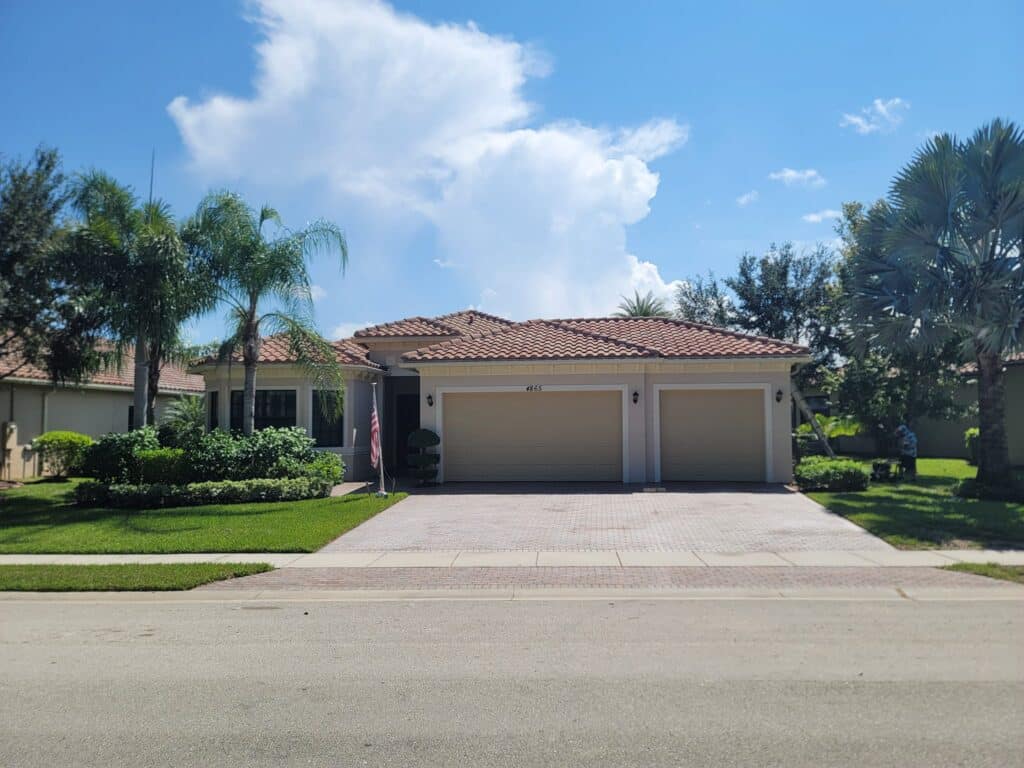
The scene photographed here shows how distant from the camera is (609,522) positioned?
13961 millimetres

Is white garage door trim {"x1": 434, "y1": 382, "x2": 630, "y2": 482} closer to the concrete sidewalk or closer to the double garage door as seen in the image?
the double garage door

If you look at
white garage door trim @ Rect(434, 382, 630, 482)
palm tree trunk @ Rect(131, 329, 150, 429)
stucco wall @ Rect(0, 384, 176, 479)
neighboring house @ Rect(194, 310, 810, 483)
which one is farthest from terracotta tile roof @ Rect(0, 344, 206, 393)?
white garage door trim @ Rect(434, 382, 630, 482)

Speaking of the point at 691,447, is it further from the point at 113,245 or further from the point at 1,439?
the point at 1,439

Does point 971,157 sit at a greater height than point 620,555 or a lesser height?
greater

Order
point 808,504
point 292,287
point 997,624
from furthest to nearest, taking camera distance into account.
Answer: point 292,287
point 808,504
point 997,624

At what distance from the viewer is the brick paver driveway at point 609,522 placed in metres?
12.0

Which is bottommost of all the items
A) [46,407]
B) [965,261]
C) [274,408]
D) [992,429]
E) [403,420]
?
[992,429]

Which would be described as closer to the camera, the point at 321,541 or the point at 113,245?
the point at 321,541

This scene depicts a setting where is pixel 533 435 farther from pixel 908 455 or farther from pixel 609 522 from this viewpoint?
pixel 908 455

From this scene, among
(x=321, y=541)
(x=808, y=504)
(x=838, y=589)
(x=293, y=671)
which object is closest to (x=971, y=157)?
(x=808, y=504)

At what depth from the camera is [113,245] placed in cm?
1702

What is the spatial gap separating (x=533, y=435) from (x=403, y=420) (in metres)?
6.22

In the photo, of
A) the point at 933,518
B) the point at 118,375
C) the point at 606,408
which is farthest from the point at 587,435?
the point at 118,375

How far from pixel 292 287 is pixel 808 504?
1255 cm
